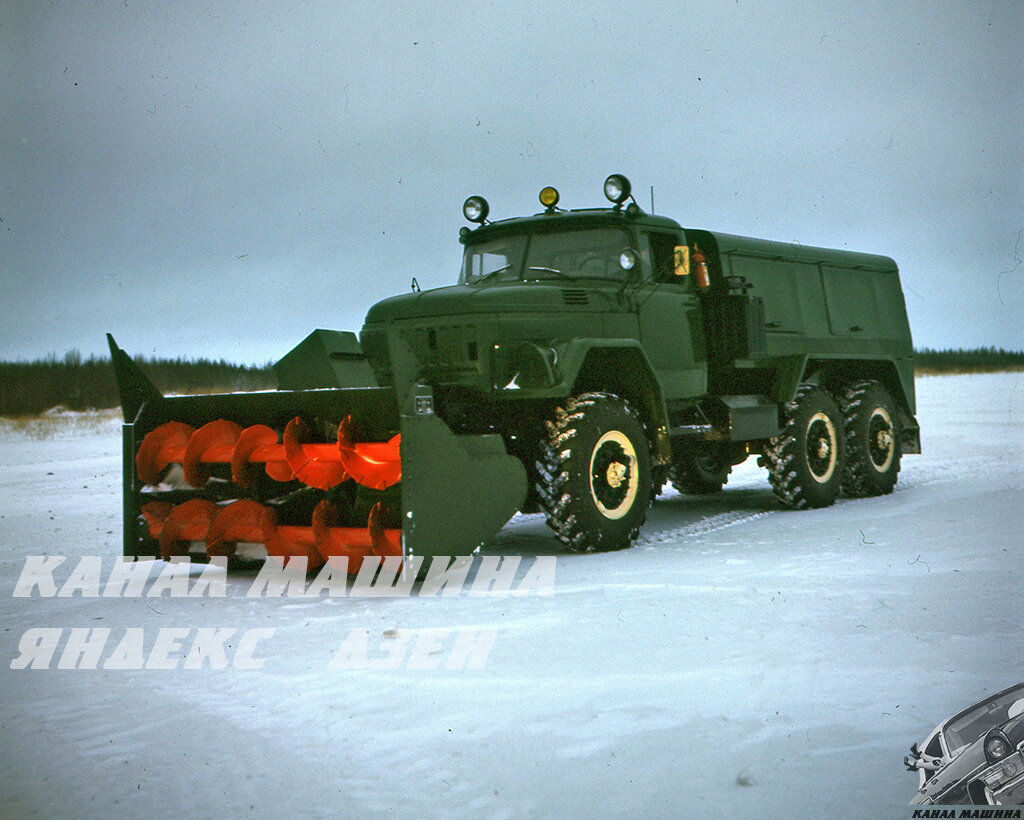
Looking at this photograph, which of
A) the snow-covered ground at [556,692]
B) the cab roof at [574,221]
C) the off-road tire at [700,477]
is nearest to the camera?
the snow-covered ground at [556,692]

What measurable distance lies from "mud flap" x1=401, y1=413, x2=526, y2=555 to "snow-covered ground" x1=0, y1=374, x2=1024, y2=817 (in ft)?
1.28

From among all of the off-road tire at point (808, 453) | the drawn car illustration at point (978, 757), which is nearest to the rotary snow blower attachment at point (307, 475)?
the drawn car illustration at point (978, 757)

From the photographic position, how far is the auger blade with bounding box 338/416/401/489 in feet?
18.0

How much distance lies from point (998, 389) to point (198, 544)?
2545 cm

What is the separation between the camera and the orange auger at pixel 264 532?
5746mm

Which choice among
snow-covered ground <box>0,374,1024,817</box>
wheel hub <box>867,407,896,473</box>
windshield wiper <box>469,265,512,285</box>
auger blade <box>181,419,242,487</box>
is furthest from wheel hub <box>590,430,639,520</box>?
wheel hub <box>867,407,896,473</box>

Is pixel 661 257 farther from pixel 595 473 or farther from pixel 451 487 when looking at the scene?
pixel 451 487

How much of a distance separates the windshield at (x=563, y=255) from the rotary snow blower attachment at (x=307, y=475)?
199 centimetres

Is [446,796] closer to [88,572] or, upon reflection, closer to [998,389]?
[88,572]

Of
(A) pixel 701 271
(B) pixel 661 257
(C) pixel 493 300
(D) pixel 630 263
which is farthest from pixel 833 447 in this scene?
(C) pixel 493 300

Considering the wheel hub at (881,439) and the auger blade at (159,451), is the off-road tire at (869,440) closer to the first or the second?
the wheel hub at (881,439)

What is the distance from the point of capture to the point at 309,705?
348 centimetres

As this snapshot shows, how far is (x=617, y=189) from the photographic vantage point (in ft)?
25.6

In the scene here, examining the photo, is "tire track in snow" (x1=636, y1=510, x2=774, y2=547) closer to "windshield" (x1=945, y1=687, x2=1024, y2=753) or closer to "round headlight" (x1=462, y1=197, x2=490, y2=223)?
"round headlight" (x1=462, y1=197, x2=490, y2=223)
